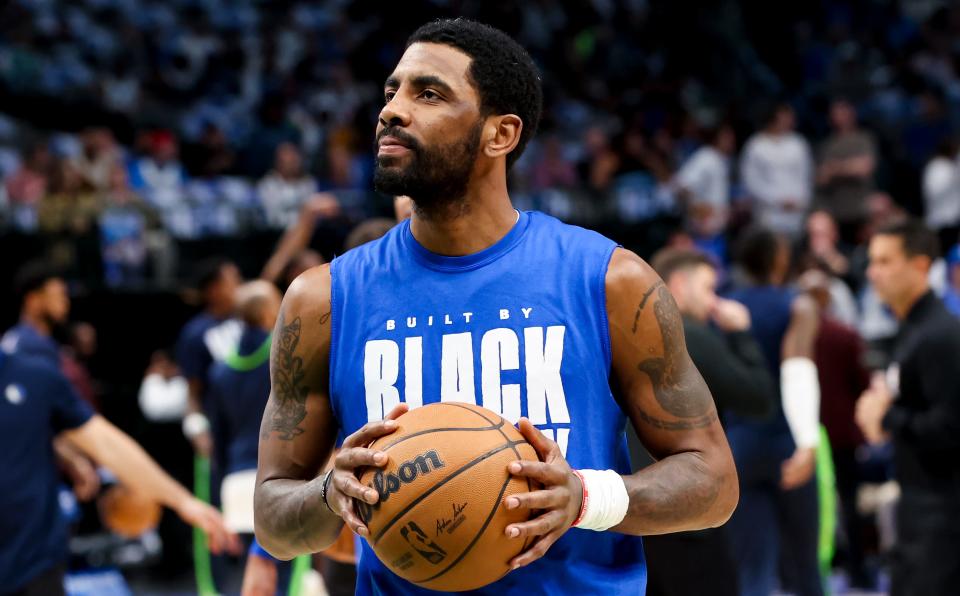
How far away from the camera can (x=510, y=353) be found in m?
2.69

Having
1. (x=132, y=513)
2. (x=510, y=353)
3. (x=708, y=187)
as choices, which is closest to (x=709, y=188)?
(x=708, y=187)

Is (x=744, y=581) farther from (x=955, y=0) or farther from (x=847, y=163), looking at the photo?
(x=955, y=0)

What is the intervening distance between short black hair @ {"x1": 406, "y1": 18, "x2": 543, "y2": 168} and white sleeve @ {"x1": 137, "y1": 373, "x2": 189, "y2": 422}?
26.4ft

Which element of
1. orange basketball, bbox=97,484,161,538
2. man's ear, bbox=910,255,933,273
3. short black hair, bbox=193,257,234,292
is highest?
short black hair, bbox=193,257,234,292

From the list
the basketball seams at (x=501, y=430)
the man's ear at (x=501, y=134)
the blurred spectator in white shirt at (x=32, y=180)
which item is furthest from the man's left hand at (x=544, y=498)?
the blurred spectator in white shirt at (x=32, y=180)

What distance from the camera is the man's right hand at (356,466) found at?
2.36 metres

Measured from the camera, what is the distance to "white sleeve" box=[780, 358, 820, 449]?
646 centimetres

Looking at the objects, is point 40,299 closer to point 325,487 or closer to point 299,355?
point 299,355

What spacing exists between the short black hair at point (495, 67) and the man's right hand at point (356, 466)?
0.77 meters

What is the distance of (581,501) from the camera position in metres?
2.42

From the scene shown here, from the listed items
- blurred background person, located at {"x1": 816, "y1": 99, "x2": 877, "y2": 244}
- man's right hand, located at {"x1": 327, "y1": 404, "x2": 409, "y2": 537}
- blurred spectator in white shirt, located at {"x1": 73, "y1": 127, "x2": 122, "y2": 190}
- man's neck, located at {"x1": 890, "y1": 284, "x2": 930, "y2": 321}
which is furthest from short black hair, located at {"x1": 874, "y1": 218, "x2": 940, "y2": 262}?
blurred spectator in white shirt, located at {"x1": 73, "y1": 127, "x2": 122, "y2": 190}

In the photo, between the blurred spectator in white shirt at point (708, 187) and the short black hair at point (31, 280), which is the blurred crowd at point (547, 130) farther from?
the short black hair at point (31, 280)

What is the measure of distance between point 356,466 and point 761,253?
15.4ft

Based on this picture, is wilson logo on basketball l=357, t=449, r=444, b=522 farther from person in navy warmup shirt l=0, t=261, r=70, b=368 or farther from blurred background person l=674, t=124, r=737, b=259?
blurred background person l=674, t=124, r=737, b=259
